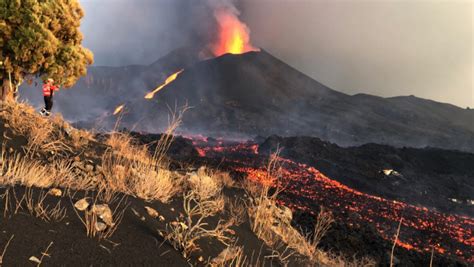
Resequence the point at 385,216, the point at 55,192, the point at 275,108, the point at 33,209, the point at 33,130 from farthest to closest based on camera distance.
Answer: the point at 275,108, the point at 385,216, the point at 33,130, the point at 55,192, the point at 33,209

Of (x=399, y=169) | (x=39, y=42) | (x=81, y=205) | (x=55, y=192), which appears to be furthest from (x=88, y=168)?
(x=399, y=169)

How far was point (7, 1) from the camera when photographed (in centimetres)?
1192

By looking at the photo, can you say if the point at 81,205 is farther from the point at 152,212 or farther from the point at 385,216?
the point at 385,216

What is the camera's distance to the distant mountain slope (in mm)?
91562

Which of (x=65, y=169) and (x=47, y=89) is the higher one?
(x=47, y=89)

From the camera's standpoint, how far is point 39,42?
12.3m

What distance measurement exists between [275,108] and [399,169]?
224 feet

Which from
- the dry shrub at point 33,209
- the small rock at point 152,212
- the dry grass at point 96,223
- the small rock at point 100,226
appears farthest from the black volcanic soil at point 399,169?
the dry shrub at point 33,209

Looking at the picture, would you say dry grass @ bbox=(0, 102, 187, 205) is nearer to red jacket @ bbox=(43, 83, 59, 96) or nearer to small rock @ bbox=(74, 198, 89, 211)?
small rock @ bbox=(74, 198, 89, 211)

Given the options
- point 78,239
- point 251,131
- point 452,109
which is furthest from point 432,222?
point 452,109

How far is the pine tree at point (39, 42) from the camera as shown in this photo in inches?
476

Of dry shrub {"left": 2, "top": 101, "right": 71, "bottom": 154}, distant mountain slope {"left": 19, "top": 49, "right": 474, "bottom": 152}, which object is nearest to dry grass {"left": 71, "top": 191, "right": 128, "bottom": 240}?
dry shrub {"left": 2, "top": 101, "right": 71, "bottom": 154}

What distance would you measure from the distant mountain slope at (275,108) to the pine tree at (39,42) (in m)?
71.9

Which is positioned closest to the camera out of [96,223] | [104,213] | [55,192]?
[96,223]
